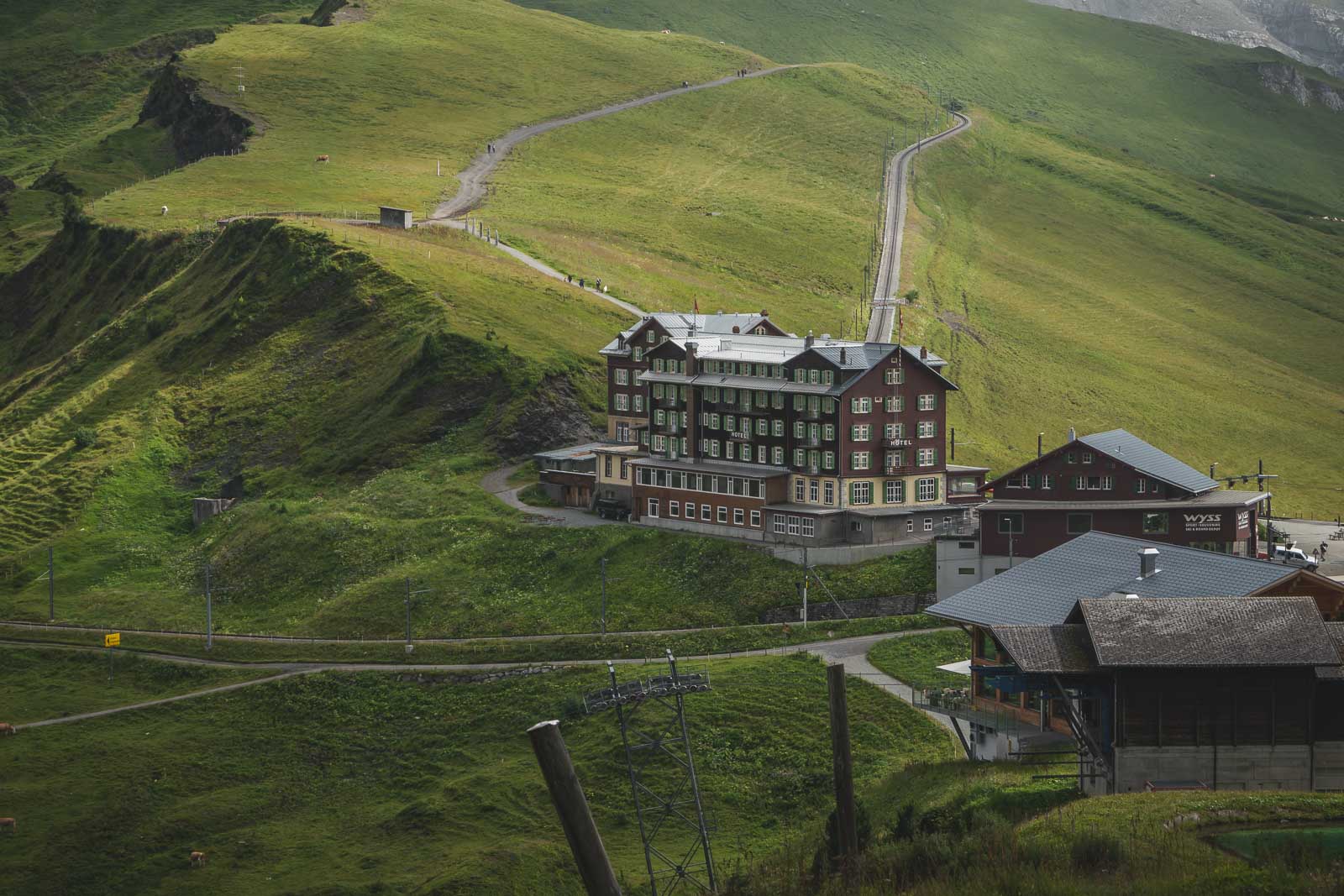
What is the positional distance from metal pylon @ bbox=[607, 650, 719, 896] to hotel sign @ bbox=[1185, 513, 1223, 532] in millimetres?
33274

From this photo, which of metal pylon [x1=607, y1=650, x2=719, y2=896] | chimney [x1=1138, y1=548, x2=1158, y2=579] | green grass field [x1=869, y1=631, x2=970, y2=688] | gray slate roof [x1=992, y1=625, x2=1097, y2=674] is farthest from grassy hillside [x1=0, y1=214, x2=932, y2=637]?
gray slate roof [x1=992, y1=625, x2=1097, y2=674]

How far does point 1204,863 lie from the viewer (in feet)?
125

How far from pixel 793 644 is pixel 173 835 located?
110ft

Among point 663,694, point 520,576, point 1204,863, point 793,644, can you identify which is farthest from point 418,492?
point 1204,863

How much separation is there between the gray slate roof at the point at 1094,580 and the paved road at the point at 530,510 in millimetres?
52478

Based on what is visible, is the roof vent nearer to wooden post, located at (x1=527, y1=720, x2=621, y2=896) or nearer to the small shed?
wooden post, located at (x1=527, y1=720, x2=621, y2=896)

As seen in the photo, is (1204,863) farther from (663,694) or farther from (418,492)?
(418,492)

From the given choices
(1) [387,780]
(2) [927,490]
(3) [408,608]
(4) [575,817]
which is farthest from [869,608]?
(4) [575,817]

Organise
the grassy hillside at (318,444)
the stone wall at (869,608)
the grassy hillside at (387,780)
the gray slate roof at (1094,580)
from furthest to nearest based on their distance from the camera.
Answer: the grassy hillside at (318,444), the stone wall at (869,608), the grassy hillside at (387,780), the gray slate roof at (1094,580)

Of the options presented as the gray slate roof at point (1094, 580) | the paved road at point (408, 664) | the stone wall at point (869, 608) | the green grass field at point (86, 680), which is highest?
the gray slate roof at point (1094, 580)

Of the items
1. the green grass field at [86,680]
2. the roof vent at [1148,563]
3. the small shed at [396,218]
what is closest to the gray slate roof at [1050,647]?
the roof vent at [1148,563]

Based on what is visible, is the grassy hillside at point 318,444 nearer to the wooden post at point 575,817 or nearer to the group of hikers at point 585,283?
the group of hikers at point 585,283

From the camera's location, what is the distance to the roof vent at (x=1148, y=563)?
208 feet

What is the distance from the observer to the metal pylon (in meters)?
55.2
